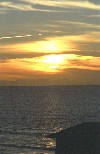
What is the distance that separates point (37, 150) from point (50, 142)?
33.5ft

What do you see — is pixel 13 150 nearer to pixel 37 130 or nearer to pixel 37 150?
pixel 37 150

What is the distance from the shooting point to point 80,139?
4416 cm

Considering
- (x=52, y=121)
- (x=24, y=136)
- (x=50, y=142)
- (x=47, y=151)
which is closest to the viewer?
(x=47, y=151)

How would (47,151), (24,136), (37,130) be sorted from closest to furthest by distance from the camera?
(47,151) → (24,136) → (37,130)

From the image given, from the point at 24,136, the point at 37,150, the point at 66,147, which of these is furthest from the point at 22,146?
the point at 66,147

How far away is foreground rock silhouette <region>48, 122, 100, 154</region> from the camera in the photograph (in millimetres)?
43812

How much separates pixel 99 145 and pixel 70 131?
3.35m

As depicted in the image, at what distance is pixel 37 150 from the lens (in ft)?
293

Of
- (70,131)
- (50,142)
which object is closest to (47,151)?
(50,142)

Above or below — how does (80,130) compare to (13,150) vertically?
above

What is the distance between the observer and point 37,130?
124 m

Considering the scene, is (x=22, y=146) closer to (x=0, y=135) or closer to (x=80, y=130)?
(x=0, y=135)

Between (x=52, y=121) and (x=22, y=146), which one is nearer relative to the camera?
(x=22, y=146)

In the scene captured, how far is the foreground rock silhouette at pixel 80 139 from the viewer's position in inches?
1725
